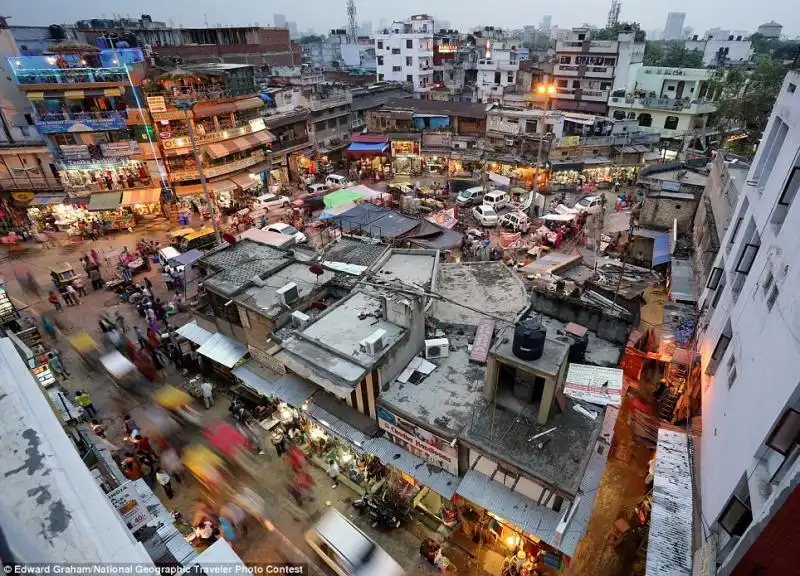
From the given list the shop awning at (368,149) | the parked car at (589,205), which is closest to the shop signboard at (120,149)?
the shop awning at (368,149)

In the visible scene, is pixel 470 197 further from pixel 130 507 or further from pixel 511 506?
pixel 130 507

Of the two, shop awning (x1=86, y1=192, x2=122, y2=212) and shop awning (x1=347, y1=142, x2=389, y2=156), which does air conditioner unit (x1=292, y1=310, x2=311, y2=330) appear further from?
shop awning (x1=347, y1=142, x2=389, y2=156)

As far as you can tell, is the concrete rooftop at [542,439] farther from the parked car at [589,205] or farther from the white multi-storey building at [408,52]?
the white multi-storey building at [408,52]

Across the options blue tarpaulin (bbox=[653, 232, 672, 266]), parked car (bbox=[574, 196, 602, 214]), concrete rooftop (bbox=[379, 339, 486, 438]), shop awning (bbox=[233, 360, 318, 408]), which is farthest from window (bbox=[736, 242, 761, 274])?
parked car (bbox=[574, 196, 602, 214])

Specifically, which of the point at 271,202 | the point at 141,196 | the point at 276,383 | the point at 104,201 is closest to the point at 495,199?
the point at 271,202

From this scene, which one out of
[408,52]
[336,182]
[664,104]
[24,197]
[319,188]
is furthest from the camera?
[408,52]
